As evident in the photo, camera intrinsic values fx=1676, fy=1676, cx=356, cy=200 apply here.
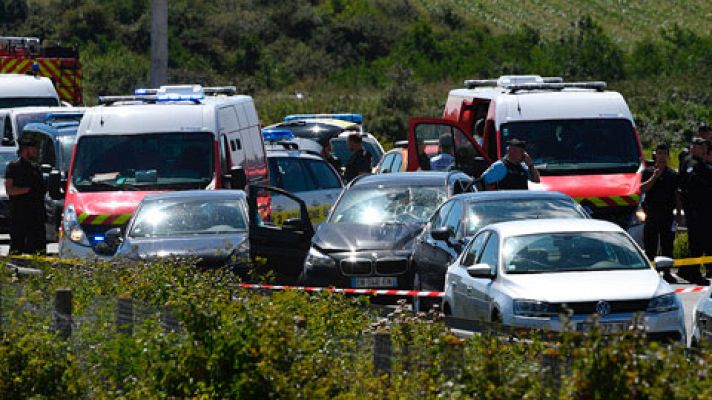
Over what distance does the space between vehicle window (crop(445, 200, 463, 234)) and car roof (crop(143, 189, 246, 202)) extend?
2.69 meters

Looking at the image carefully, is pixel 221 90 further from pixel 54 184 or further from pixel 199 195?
pixel 199 195

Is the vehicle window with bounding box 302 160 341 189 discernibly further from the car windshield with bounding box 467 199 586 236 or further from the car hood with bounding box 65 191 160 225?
the car windshield with bounding box 467 199 586 236

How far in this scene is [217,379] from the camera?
8.42m

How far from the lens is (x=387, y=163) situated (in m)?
27.2

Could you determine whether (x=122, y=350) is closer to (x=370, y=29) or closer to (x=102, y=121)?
(x=102, y=121)

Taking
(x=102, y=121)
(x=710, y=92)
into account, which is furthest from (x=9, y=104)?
(x=710, y=92)

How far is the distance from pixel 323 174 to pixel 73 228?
5447mm

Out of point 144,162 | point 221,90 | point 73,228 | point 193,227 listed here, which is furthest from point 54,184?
point 221,90

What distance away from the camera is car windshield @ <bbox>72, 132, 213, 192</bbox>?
20.1 metres

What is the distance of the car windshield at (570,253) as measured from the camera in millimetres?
13148

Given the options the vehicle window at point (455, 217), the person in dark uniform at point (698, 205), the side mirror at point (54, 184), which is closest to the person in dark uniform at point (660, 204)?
the person in dark uniform at point (698, 205)

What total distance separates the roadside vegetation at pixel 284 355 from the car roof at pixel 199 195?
6.13 metres

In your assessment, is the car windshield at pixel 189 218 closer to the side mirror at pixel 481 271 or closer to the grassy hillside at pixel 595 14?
the side mirror at pixel 481 271

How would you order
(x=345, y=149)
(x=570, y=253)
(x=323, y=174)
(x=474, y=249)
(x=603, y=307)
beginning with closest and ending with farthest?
(x=603, y=307)
(x=570, y=253)
(x=474, y=249)
(x=323, y=174)
(x=345, y=149)
